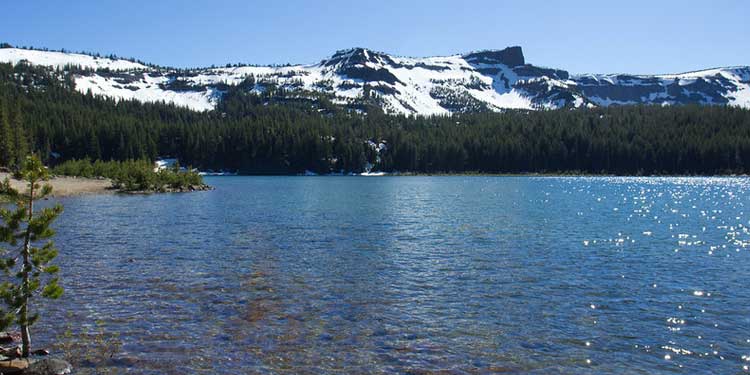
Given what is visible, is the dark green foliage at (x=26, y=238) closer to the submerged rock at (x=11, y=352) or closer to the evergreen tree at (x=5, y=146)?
the submerged rock at (x=11, y=352)

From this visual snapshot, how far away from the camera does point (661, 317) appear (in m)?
21.5

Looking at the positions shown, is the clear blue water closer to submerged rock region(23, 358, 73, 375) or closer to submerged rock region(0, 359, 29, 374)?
submerged rock region(23, 358, 73, 375)

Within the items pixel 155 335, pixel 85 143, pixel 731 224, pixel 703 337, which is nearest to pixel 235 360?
pixel 155 335

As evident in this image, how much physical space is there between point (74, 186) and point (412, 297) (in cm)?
9096

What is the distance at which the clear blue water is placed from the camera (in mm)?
17203

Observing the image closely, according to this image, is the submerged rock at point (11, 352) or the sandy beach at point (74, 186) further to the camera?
the sandy beach at point (74, 186)

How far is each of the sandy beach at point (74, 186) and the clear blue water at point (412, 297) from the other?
42484 millimetres

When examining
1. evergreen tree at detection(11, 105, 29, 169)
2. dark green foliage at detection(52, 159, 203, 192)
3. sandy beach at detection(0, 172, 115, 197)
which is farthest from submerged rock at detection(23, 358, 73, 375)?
evergreen tree at detection(11, 105, 29, 169)

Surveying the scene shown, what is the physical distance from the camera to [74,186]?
9694 centimetres

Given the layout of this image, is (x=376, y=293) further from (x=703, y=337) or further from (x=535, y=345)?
(x=703, y=337)

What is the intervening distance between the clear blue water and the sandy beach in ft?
139

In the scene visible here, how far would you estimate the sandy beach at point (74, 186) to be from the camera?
3363 inches

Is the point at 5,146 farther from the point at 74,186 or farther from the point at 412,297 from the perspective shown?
the point at 412,297

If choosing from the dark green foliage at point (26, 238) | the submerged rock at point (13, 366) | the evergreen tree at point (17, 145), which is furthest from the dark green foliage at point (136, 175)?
the submerged rock at point (13, 366)
